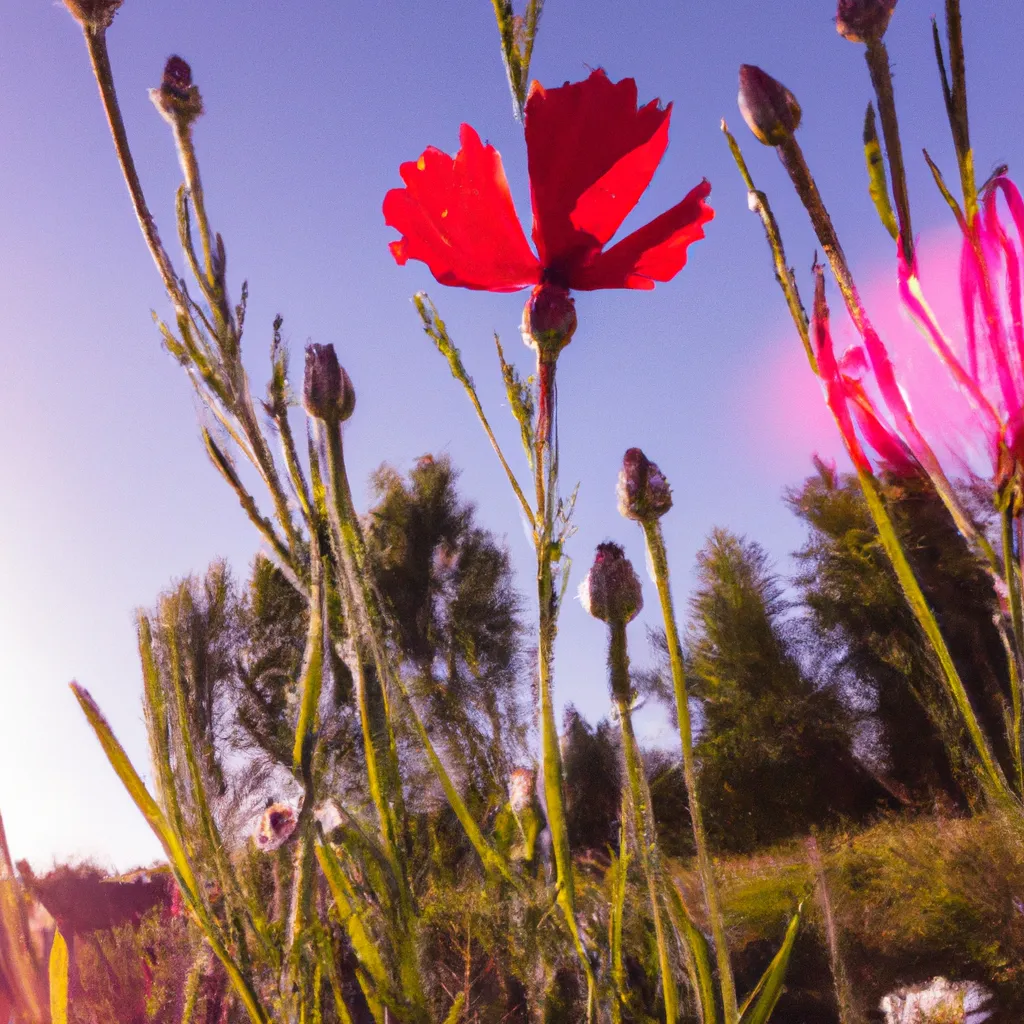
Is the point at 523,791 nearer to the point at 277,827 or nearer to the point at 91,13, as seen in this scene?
the point at 277,827

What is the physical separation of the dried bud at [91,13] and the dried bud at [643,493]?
242 mm

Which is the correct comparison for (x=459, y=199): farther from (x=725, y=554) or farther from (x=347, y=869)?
(x=725, y=554)

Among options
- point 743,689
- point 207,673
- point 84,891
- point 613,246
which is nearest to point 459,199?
point 613,246

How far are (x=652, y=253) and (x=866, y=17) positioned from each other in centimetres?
8

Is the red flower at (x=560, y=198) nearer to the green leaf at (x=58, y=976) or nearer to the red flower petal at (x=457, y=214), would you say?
the red flower petal at (x=457, y=214)

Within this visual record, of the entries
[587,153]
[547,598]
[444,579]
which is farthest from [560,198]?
[444,579]

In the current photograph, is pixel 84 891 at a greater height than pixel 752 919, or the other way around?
pixel 84 891

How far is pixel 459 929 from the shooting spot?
0.54m

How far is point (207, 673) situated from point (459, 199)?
179 mm

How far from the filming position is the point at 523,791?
336 mm

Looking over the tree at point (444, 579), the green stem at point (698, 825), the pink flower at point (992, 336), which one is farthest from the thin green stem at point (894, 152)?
the tree at point (444, 579)

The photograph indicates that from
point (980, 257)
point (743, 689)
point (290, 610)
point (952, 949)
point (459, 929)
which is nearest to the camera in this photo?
point (980, 257)

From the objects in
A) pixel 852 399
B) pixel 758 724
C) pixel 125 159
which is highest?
pixel 125 159

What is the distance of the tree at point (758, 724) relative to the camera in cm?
196
